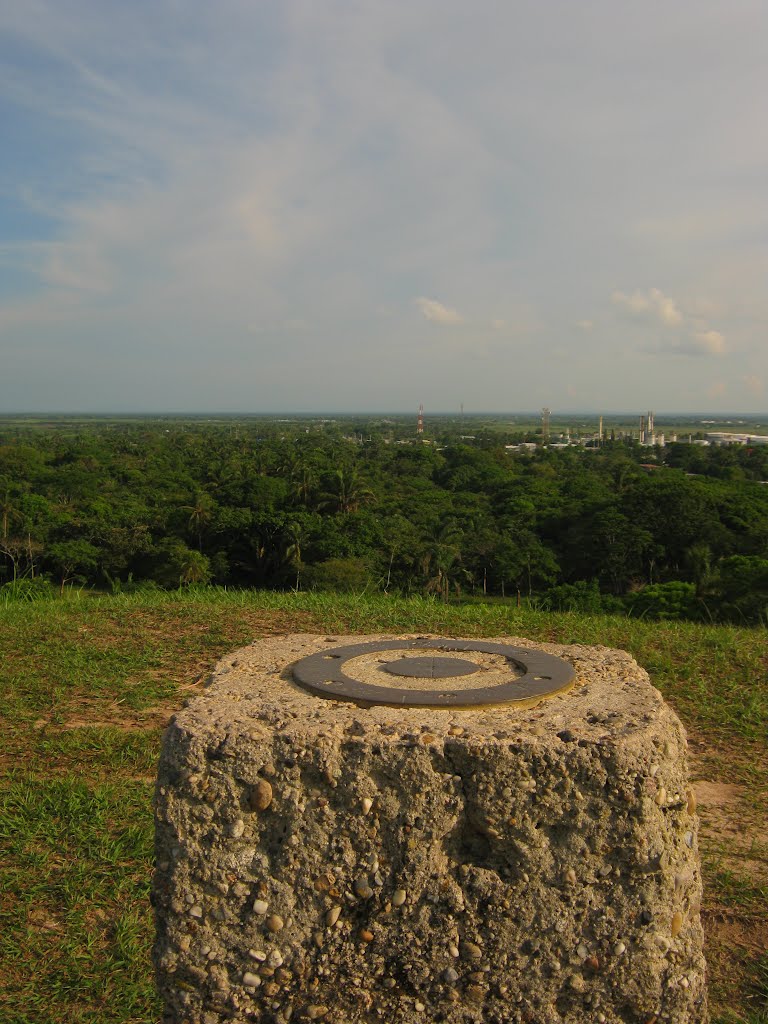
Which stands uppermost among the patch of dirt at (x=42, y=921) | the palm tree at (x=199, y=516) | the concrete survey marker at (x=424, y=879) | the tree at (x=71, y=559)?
the concrete survey marker at (x=424, y=879)

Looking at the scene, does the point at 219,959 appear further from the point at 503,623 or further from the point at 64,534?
the point at 64,534

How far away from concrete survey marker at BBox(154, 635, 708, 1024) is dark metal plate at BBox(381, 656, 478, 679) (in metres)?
0.56

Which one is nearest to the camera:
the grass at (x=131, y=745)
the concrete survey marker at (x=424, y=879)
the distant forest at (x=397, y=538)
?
the concrete survey marker at (x=424, y=879)

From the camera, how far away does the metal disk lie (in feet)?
8.77

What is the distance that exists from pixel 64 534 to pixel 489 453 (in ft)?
131

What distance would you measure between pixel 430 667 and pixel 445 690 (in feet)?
0.97

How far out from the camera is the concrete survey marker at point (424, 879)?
2.31m

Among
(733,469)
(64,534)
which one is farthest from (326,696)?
(733,469)

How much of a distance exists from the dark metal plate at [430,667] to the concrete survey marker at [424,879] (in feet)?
1.82

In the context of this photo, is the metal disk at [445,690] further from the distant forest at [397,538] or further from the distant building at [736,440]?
the distant building at [736,440]

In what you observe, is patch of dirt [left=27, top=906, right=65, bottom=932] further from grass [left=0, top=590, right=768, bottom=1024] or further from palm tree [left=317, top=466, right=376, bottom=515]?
palm tree [left=317, top=466, right=376, bottom=515]

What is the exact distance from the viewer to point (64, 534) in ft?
85.8

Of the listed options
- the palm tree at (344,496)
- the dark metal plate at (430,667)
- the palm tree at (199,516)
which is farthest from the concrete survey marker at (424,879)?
the palm tree at (344,496)

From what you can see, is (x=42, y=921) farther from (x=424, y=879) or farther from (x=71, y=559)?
(x=71, y=559)
